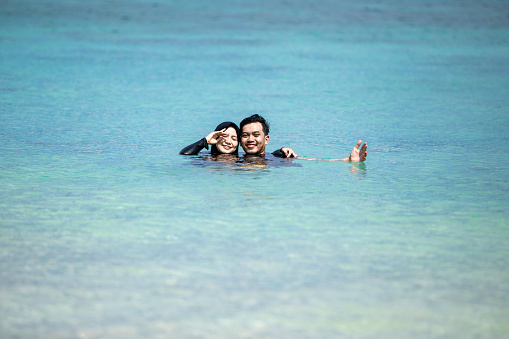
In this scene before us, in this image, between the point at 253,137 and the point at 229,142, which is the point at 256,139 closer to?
the point at 253,137

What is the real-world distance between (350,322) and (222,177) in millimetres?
3466

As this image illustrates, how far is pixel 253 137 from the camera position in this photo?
759cm

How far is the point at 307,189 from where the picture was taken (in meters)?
6.51

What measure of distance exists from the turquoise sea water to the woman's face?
35 centimetres

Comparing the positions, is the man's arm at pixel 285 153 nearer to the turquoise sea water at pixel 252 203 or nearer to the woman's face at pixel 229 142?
the turquoise sea water at pixel 252 203

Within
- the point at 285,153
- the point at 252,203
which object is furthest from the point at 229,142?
the point at 252,203

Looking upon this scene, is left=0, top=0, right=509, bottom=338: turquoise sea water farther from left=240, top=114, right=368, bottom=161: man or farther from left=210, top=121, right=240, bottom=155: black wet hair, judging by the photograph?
left=210, top=121, right=240, bottom=155: black wet hair

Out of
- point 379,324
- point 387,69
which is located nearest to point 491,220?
point 379,324

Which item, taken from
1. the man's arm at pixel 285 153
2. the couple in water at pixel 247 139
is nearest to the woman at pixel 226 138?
the couple in water at pixel 247 139

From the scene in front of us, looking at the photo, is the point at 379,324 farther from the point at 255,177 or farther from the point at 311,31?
the point at 311,31

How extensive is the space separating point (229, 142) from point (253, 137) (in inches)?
11.0

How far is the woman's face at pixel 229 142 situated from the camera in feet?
25.2

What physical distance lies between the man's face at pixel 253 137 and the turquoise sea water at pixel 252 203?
446mm

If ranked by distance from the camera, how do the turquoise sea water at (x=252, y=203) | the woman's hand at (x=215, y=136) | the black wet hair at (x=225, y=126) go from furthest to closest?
the black wet hair at (x=225, y=126) → the woman's hand at (x=215, y=136) → the turquoise sea water at (x=252, y=203)
